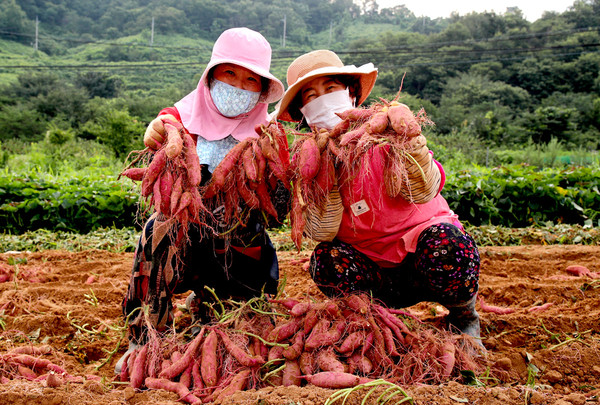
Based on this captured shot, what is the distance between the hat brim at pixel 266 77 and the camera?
2129 mm

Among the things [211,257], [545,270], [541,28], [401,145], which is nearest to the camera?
[401,145]

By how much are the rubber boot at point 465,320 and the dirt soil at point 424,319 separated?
0.13 m

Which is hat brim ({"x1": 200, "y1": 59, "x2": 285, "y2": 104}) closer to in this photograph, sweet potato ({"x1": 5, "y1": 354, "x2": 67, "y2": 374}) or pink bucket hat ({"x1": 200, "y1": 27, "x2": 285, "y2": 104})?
pink bucket hat ({"x1": 200, "y1": 27, "x2": 285, "y2": 104})

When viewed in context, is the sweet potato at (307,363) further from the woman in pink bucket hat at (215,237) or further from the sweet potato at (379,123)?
the sweet potato at (379,123)

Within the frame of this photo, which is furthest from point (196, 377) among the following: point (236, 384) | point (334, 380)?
point (334, 380)

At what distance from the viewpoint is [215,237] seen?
2.22m

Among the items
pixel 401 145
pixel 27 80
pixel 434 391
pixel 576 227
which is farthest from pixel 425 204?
pixel 27 80

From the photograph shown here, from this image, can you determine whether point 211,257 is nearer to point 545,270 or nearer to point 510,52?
point 545,270

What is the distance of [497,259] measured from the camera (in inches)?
158

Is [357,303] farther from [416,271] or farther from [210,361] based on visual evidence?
[210,361]

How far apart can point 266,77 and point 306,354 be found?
1.25m

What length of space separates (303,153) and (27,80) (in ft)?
114

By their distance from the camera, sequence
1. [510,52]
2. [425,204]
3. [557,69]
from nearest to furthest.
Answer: [425,204]
[557,69]
[510,52]

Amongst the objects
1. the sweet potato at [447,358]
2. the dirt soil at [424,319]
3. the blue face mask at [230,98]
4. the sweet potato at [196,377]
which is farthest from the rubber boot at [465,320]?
the blue face mask at [230,98]
